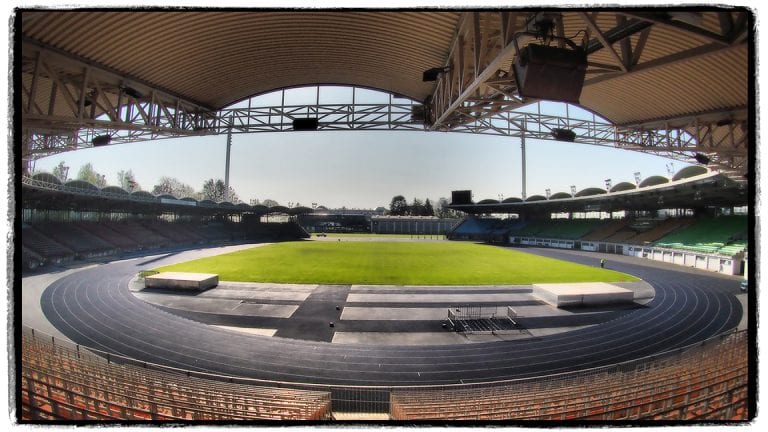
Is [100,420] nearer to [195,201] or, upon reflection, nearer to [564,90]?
[564,90]

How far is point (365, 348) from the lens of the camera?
10016mm

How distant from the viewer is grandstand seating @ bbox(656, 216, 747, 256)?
2004cm

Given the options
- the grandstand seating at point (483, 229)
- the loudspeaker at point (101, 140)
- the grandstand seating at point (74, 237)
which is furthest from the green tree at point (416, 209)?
the loudspeaker at point (101, 140)

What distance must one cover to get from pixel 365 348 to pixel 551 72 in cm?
948

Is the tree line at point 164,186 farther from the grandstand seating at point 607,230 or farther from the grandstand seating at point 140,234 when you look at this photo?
the grandstand seating at point 607,230

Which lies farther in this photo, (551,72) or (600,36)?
(551,72)

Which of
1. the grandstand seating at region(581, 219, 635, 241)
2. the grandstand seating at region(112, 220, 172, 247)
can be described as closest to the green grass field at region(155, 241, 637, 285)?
the grandstand seating at region(112, 220, 172, 247)

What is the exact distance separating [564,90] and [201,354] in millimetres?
12126

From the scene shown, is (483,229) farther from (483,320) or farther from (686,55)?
(686,55)

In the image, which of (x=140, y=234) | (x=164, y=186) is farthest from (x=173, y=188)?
(x=140, y=234)

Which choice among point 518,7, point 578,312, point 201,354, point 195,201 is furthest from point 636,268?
point 195,201

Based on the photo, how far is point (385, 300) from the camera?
1549 cm

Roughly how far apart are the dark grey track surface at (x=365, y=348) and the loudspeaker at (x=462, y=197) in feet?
158

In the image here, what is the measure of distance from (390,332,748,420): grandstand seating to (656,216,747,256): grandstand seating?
62.3ft
